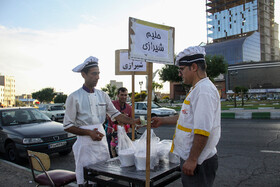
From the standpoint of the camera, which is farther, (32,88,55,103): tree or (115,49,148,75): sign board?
(32,88,55,103): tree

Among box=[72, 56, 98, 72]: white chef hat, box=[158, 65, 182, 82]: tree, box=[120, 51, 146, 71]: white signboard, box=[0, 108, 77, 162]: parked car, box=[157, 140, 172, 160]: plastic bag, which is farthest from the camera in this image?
box=[158, 65, 182, 82]: tree

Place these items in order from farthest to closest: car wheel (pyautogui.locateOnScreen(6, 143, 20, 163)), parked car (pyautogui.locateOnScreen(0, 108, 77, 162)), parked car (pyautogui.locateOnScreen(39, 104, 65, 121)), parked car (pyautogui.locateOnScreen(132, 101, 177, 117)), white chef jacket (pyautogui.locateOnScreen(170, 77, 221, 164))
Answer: parked car (pyautogui.locateOnScreen(39, 104, 65, 121)), parked car (pyautogui.locateOnScreen(132, 101, 177, 117)), car wheel (pyautogui.locateOnScreen(6, 143, 20, 163)), parked car (pyautogui.locateOnScreen(0, 108, 77, 162)), white chef jacket (pyautogui.locateOnScreen(170, 77, 221, 164))

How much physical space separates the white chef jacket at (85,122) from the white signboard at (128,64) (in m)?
1.58

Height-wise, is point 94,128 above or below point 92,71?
Result: below

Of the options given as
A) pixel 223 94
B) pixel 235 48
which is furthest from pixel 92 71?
pixel 235 48

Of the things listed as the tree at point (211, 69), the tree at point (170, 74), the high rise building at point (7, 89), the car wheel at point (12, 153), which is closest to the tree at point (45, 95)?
the high rise building at point (7, 89)

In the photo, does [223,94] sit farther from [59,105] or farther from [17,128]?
[17,128]

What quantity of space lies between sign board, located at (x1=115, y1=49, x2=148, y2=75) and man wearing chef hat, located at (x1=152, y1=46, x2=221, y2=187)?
2.24m

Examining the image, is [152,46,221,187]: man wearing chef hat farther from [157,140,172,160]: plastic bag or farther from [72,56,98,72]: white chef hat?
[72,56,98,72]: white chef hat

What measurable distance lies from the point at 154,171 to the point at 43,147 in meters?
4.50

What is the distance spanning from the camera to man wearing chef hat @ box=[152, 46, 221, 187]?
1.82 m

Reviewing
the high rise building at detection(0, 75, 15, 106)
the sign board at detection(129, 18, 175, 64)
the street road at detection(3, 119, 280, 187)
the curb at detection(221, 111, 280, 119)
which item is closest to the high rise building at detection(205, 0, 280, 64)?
the curb at detection(221, 111, 280, 119)

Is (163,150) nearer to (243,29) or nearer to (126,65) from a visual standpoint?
(126,65)

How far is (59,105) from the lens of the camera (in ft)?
64.5
